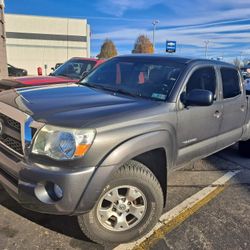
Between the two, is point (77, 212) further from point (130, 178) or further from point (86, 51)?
point (86, 51)

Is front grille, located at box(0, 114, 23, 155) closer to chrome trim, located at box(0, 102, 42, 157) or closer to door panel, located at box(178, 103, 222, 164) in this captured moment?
chrome trim, located at box(0, 102, 42, 157)

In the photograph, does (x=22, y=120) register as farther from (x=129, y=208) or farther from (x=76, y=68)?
(x=76, y=68)

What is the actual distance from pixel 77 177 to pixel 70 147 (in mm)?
244

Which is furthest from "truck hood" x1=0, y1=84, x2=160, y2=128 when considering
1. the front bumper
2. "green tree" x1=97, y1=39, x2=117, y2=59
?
"green tree" x1=97, y1=39, x2=117, y2=59

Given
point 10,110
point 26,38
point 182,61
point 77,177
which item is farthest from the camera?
point 26,38

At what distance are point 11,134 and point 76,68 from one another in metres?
5.23

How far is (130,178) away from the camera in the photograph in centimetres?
298

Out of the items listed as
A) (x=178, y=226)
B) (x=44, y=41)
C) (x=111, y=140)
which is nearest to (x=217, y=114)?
(x=178, y=226)

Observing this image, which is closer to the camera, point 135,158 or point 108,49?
point 135,158

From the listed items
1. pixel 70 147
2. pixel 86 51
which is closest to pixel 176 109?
pixel 70 147

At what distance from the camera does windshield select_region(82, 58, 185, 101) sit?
370 cm

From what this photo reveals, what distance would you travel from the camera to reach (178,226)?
3494mm

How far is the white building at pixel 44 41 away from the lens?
48188mm

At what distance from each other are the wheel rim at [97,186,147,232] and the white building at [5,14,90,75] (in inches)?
1885
